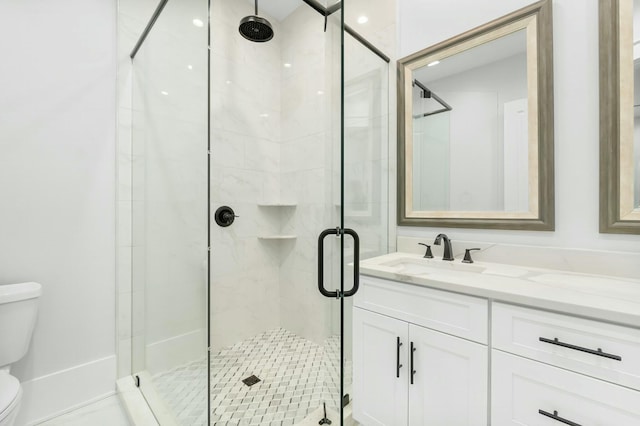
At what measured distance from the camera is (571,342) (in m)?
0.86

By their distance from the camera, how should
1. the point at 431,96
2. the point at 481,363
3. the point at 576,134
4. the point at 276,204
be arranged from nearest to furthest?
the point at 481,363 < the point at 576,134 < the point at 431,96 < the point at 276,204

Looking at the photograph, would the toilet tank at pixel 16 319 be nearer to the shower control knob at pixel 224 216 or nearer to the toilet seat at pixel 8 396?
the toilet seat at pixel 8 396

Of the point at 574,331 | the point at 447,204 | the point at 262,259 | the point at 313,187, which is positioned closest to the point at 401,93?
the point at 447,204

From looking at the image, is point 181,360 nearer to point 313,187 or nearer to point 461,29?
point 313,187

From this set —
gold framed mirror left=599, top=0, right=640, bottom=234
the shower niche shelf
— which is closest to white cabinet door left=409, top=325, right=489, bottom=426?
gold framed mirror left=599, top=0, right=640, bottom=234

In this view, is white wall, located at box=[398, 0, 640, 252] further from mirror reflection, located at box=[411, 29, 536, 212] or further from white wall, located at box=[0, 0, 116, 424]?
white wall, located at box=[0, 0, 116, 424]

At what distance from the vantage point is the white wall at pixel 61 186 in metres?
1.51

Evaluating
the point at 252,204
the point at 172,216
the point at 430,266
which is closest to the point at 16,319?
the point at 172,216

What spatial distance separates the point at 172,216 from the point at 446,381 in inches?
53.7

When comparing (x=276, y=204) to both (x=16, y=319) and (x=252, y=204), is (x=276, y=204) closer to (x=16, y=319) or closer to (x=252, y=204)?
(x=252, y=204)

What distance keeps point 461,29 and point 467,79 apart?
0.96ft

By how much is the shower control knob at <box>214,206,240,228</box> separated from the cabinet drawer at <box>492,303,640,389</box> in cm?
187

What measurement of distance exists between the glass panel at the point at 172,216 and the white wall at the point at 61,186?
20 centimetres

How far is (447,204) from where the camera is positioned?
5.50 ft
